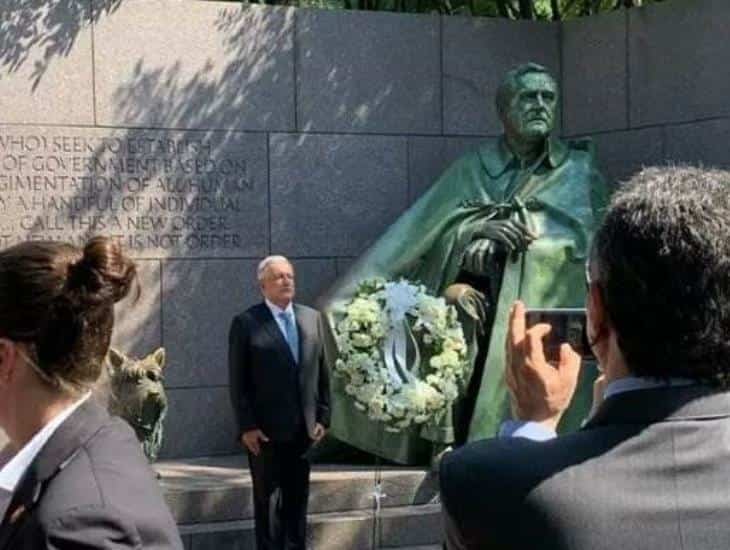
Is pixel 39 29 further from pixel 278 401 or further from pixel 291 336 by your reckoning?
pixel 278 401

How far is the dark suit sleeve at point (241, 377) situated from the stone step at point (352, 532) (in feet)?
3.00

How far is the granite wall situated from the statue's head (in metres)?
1.33

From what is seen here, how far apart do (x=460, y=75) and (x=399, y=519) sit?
14.4 feet

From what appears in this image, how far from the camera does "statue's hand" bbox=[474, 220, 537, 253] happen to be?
11.0m

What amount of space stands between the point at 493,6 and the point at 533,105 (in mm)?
3010

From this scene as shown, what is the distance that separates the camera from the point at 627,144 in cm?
1282

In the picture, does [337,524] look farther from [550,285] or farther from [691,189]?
[691,189]

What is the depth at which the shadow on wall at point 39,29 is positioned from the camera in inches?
449

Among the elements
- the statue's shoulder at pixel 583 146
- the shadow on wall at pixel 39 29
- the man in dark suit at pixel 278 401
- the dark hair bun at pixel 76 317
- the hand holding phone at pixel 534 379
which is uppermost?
the shadow on wall at pixel 39 29

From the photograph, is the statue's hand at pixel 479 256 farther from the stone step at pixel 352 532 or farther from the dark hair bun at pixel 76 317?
the dark hair bun at pixel 76 317

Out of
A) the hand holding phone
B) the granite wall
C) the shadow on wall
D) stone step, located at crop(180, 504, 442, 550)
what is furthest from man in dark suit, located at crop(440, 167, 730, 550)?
the shadow on wall

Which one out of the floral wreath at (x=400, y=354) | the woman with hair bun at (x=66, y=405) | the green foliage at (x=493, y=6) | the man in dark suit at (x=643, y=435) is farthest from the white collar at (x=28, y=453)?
the green foliage at (x=493, y=6)

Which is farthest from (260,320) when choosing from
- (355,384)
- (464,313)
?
(464,313)

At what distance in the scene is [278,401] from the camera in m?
9.04
